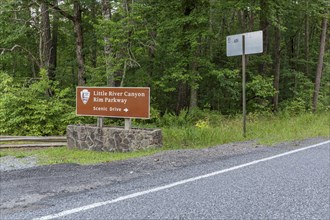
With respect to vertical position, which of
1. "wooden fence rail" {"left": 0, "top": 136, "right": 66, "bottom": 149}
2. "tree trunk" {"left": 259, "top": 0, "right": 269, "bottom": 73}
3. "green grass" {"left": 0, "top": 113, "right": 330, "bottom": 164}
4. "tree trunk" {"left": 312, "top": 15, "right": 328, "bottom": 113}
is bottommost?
"wooden fence rail" {"left": 0, "top": 136, "right": 66, "bottom": 149}

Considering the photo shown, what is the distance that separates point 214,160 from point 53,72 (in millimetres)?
16735

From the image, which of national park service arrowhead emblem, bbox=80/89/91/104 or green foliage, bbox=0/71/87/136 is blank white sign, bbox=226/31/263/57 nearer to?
national park service arrowhead emblem, bbox=80/89/91/104

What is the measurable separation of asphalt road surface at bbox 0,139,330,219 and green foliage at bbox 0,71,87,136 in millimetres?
7644

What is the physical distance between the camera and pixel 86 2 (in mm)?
16891

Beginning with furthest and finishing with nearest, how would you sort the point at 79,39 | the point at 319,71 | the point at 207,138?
the point at 319,71, the point at 79,39, the point at 207,138

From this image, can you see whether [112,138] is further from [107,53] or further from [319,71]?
[319,71]

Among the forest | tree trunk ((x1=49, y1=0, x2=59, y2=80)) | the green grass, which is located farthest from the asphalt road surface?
tree trunk ((x1=49, y1=0, x2=59, y2=80))

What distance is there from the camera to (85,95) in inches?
395

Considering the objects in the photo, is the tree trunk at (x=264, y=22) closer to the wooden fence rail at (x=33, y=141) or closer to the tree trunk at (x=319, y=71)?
the tree trunk at (x=319, y=71)

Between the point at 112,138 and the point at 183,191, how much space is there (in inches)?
208

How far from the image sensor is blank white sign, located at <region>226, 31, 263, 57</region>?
927cm

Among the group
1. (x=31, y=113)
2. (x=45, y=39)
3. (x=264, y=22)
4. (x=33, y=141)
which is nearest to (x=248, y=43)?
(x=33, y=141)

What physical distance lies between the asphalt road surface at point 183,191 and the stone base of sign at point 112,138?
2.59m

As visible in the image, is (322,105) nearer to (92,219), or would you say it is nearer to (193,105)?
(193,105)
